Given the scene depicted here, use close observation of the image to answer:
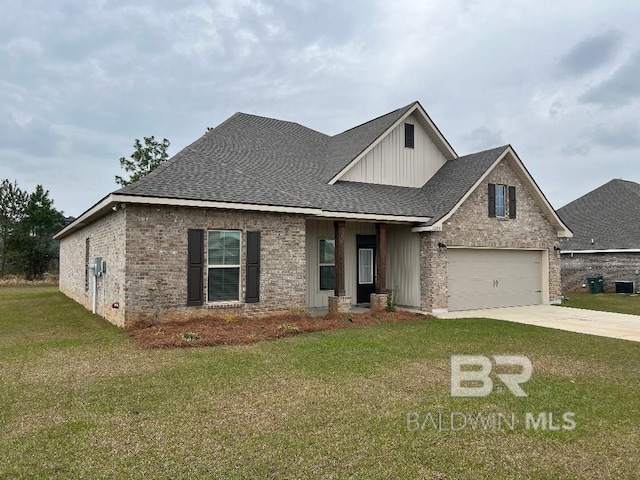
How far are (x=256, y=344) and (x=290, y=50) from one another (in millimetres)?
13664

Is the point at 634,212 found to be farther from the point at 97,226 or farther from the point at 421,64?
the point at 97,226

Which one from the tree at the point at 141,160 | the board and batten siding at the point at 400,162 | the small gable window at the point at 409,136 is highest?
the tree at the point at 141,160

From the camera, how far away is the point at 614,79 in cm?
2138

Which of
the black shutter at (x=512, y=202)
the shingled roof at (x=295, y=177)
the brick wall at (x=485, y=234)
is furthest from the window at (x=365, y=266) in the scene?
the black shutter at (x=512, y=202)

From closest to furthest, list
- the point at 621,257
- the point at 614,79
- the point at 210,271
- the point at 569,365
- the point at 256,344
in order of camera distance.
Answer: the point at 569,365 → the point at 256,344 → the point at 210,271 → the point at 614,79 → the point at 621,257

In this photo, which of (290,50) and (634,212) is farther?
(634,212)

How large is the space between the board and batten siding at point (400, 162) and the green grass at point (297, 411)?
784 cm

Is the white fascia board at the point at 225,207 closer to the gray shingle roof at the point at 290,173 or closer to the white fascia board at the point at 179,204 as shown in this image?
the white fascia board at the point at 179,204

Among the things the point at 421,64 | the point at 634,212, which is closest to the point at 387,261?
the point at 421,64

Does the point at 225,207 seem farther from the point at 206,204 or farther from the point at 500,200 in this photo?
the point at 500,200

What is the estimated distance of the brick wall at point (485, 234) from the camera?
1423 centimetres

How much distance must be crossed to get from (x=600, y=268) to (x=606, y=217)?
400 centimetres

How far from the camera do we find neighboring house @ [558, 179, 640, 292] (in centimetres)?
2367

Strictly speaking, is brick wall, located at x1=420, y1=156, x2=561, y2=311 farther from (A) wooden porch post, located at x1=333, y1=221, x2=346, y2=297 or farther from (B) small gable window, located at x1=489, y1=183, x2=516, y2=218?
(A) wooden porch post, located at x1=333, y1=221, x2=346, y2=297
